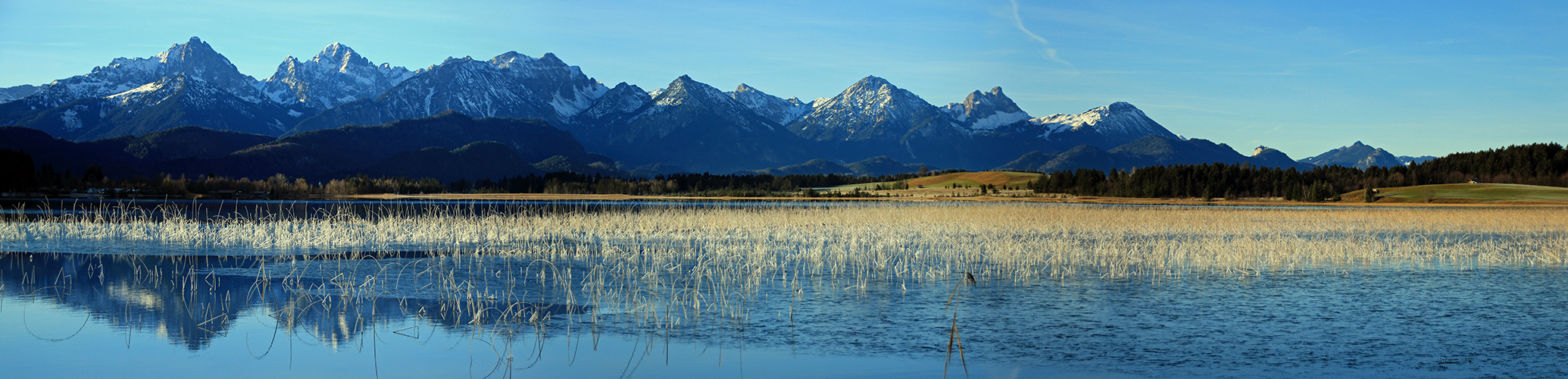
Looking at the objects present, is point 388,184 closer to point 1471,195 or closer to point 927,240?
point 927,240

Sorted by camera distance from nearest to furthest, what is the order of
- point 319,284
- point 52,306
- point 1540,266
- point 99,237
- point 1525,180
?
point 52,306
point 319,284
point 1540,266
point 99,237
point 1525,180

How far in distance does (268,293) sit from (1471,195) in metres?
101

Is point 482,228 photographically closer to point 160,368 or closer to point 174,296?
point 174,296

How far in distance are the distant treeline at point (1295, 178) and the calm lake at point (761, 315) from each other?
79452 mm

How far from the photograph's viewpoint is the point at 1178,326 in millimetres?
13180

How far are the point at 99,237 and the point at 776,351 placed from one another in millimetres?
27683

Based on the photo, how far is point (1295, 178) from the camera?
104 metres

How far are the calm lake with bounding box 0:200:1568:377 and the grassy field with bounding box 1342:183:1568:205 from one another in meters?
70.4

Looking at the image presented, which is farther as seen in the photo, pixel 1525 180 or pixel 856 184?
pixel 856 184

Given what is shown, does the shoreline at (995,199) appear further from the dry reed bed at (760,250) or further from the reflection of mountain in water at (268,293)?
the reflection of mountain in water at (268,293)

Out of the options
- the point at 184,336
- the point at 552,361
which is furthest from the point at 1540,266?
the point at 184,336

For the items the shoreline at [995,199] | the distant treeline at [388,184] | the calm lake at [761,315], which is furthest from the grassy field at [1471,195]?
the calm lake at [761,315]

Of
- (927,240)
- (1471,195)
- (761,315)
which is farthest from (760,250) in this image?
(1471,195)

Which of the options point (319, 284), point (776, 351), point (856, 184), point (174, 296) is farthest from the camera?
point (856, 184)
